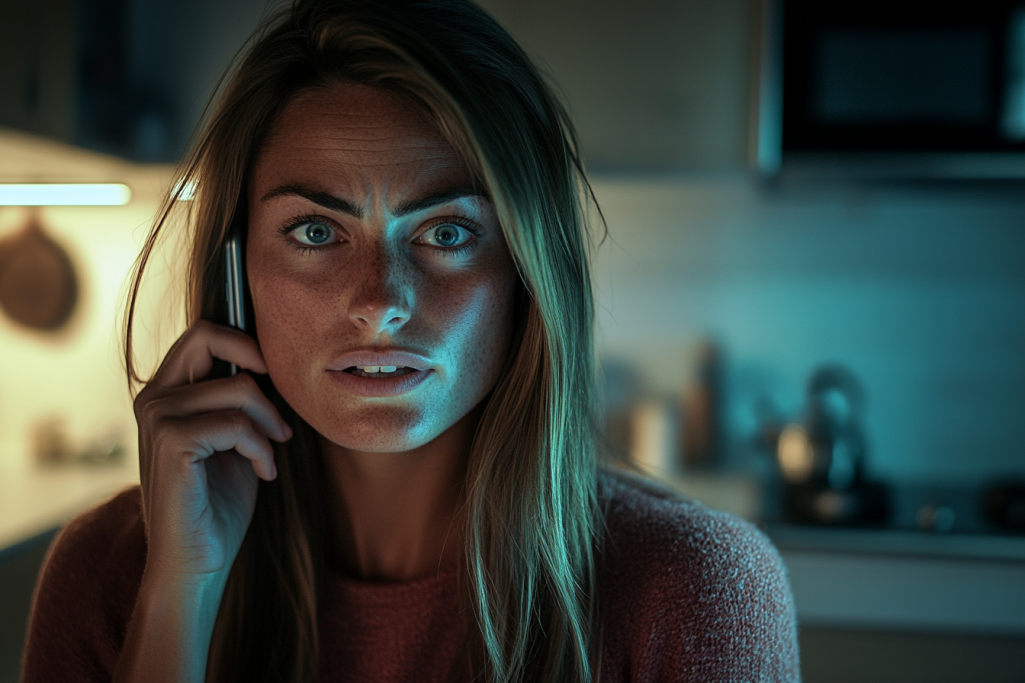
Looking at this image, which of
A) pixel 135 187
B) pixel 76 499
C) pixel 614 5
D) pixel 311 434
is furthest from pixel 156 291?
pixel 311 434

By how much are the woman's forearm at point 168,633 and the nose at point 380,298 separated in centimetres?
33

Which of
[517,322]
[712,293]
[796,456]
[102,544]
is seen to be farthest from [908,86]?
[102,544]

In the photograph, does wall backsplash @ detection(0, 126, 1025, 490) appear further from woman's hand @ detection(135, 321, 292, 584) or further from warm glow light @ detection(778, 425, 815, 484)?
woman's hand @ detection(135, 321, 292, 584)

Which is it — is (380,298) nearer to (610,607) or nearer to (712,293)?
(610,607)

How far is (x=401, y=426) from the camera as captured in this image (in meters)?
0.78

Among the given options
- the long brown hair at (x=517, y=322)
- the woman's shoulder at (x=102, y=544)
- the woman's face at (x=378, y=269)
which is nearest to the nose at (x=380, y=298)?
the woman's face at (x=378, y=269)

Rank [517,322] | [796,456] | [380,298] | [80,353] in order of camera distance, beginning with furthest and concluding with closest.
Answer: [80,353] → [796,456] → [517,322] → [380,298]

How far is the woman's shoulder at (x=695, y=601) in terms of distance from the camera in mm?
774

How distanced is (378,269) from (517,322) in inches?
6.7

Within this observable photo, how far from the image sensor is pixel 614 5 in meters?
2.10

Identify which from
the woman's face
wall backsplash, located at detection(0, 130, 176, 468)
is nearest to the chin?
the woman's face

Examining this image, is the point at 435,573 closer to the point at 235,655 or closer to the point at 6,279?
the point at 235,655

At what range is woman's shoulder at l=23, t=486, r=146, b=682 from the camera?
2.92ft

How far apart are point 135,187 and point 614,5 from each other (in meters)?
1.48
